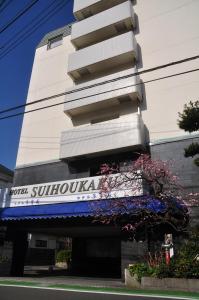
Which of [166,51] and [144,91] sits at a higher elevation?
[166,51]

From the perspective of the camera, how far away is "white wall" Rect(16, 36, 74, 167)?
857 inches

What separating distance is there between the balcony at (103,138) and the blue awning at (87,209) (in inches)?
151

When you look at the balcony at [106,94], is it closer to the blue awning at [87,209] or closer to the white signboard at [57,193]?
the white signboard at [57,193]

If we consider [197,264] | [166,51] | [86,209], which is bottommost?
[197,264]

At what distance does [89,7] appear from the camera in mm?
24156

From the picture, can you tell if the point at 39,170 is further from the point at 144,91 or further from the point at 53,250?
the point at 53,250

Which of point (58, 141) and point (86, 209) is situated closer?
point (86, 209)

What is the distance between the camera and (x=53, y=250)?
37.1 meters

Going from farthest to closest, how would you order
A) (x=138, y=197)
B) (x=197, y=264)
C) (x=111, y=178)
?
(x=111, y=178), (x=138, y=197), (x=197, y=264)

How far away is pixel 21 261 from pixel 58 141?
25.9ft

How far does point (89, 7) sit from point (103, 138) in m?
11.8

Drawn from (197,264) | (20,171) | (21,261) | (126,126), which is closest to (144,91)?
(126,126)

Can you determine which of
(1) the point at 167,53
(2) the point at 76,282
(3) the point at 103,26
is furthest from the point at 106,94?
(2) the point at 76,282

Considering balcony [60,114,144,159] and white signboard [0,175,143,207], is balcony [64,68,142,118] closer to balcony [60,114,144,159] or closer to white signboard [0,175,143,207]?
balcony [60,114,144,159]
